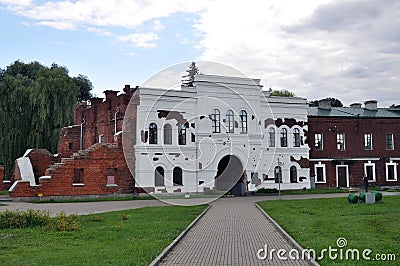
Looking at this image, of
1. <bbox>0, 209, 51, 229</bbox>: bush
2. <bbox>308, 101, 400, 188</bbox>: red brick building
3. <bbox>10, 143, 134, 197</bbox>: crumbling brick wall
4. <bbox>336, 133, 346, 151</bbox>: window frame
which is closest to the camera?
<bbox>0, 209, 51, 229</bbox>: bush

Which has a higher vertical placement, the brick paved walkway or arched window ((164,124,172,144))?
arched window ((164,124,172,144))

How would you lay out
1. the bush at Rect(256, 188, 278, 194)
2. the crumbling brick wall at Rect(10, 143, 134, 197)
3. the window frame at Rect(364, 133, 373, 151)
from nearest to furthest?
1. the crumbling brick wall at Rect(10, 143, 134, 197)
2. the bush at Rect(256, 188, 278, 194)
3. the window frame at Rect(364, 133, 373, 151)

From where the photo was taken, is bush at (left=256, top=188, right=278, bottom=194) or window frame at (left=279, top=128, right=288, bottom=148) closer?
bush at (left=256, top=188, right=278, bottom=194)

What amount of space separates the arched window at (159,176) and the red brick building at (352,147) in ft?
51.9

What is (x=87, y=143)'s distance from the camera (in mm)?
49625

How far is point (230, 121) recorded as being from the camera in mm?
44156

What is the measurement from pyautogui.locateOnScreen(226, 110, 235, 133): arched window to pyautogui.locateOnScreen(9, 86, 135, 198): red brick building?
851 cm

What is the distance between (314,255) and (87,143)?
39.9 m

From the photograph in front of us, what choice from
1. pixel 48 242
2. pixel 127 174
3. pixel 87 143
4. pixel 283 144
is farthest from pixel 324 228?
pixel 87 143

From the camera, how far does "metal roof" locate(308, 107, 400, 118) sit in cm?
5097

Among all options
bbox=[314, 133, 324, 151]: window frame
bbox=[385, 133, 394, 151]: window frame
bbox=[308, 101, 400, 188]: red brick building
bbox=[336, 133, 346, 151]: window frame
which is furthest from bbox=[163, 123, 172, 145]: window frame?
bbox=[385, 133, 394, 151]: window frame

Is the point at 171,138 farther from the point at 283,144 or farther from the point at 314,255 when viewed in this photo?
the point at 314,255

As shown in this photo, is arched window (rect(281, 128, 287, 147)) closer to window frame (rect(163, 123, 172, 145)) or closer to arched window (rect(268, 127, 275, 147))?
arched window (rect(268, 127, 275, 147))

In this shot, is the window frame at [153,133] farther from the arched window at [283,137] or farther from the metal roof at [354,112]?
the metal roof at [354,112]
